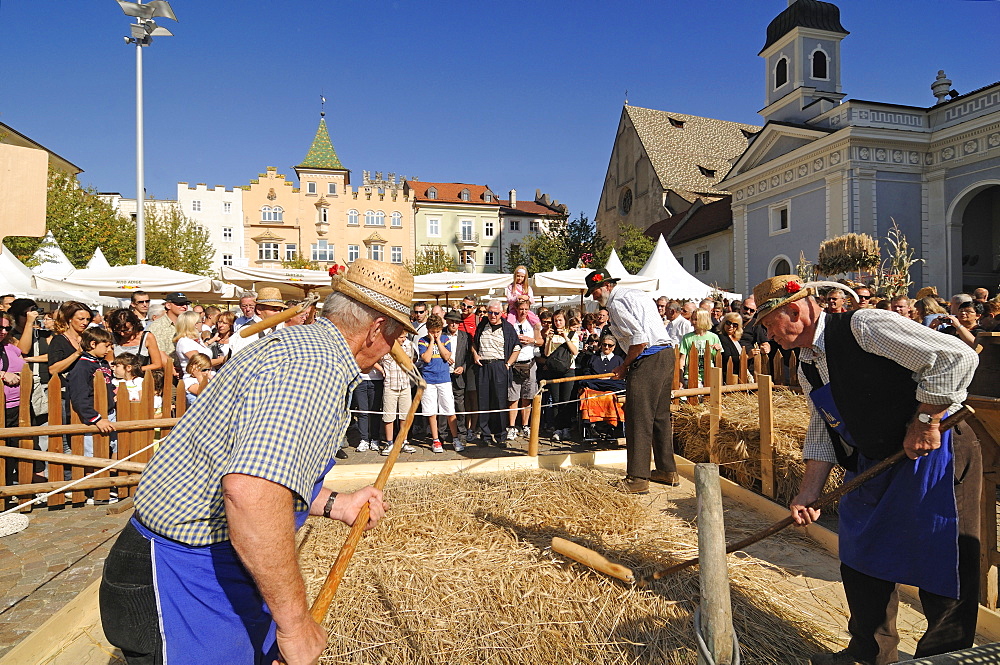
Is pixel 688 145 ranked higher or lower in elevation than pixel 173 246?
higher

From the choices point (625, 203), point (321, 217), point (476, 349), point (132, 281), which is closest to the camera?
point (476, 349)

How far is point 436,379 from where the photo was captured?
7.95 m

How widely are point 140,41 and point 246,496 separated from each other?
17550 mm

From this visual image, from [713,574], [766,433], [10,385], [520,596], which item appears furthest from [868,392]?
[10,385]

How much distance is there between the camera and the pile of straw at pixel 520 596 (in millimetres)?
→ 2830

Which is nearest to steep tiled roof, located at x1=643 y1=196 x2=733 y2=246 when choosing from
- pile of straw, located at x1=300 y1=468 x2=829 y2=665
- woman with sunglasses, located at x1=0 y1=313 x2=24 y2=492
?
pile of straw, located at x1=300 y1=468 x2=829 y2=665

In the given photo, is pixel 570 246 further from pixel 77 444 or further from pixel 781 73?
pixel 77 444

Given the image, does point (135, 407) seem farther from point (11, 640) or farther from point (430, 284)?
point (430, 284)

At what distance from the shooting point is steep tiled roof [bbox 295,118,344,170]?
54.4 m

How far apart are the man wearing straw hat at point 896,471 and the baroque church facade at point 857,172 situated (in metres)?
23.4

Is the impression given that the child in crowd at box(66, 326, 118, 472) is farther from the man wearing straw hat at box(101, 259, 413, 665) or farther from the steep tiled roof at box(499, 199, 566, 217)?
the steep tiled roof at box(499, 199, 566, 217)

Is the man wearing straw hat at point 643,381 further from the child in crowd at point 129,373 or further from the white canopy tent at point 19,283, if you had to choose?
the white canopy tent at point 19,283

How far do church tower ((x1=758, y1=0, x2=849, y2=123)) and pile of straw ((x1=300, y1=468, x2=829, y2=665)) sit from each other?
28867mm

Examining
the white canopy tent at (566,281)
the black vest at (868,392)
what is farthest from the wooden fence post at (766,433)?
the white canopy tent at (566,281)
